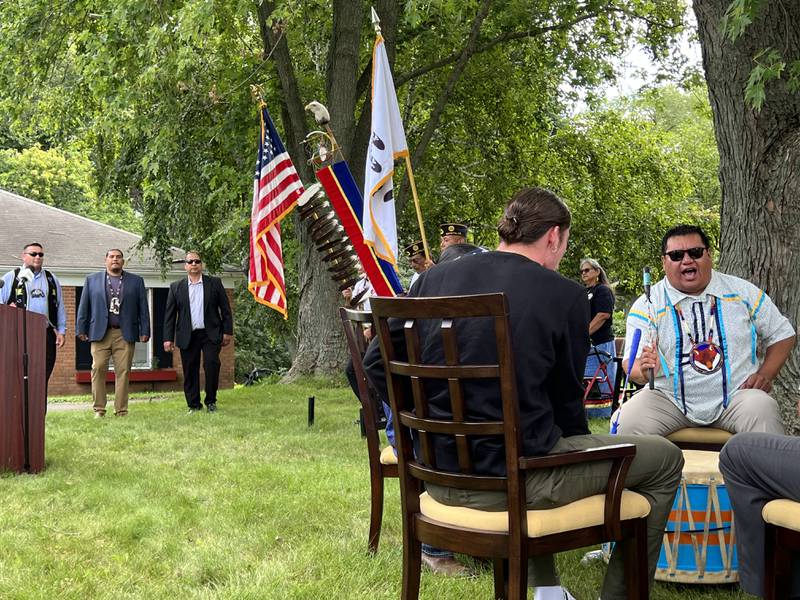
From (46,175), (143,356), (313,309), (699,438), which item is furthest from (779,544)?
(46,175)

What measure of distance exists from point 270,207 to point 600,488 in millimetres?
5762

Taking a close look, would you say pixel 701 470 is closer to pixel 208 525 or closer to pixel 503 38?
pixel 208 525

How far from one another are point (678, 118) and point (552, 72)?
41.5 metres

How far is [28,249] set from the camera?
34.4 feet

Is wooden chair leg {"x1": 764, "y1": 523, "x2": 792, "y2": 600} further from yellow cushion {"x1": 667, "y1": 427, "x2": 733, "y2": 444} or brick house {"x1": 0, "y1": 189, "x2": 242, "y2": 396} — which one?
brick house {"x1": 0, "y1": 189, "x2": 242, "y2": 396}

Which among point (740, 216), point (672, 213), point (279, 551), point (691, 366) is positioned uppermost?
point (672, 213)

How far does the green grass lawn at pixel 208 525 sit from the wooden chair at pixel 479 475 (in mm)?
857

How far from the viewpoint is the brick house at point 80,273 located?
22.3 m

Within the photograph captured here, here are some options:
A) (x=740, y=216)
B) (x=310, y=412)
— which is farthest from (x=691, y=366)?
(x=310, y=412)

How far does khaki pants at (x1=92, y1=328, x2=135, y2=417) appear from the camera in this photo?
11539 millimetres

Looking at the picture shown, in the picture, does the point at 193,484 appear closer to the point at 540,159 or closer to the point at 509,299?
the point at 509,299

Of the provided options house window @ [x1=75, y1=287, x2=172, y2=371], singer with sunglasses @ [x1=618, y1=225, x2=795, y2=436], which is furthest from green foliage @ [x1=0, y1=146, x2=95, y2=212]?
singer with sunglasses @ [x1=618, y1=225, x2=795, y2=436]

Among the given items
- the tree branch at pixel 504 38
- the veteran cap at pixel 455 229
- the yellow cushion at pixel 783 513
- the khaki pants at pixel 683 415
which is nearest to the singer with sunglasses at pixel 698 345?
the khaki pants at pixel 683 415

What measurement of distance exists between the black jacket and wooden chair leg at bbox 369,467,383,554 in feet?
4.82
